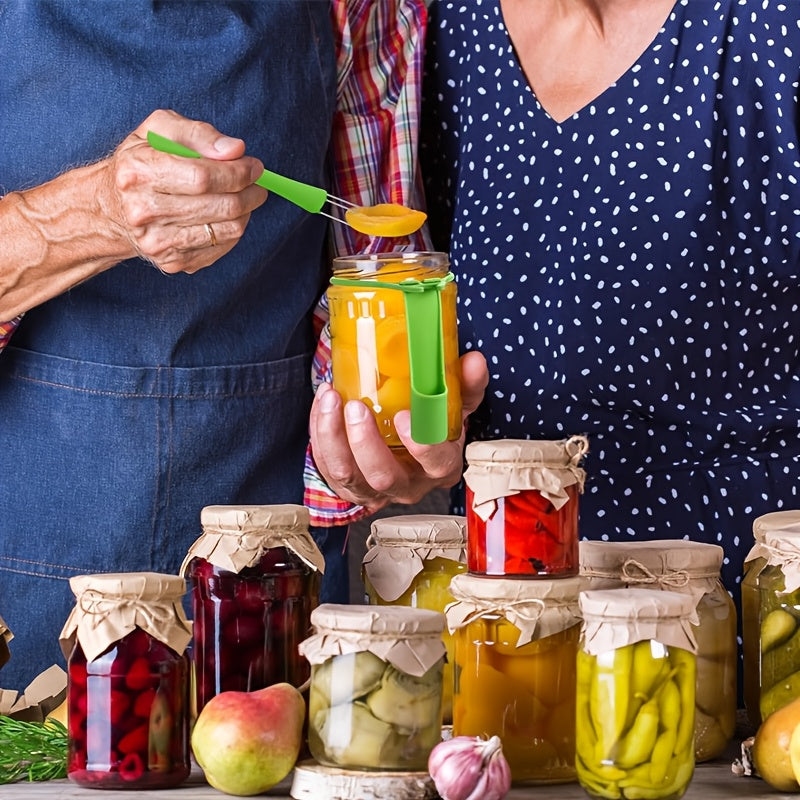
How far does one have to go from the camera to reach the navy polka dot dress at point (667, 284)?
142 centimetres

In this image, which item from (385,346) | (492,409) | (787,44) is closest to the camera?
(385,346)

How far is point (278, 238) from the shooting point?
1562mm

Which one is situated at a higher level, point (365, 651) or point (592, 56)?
point (592, 56)

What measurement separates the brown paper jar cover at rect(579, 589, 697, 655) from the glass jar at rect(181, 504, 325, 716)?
25 cm

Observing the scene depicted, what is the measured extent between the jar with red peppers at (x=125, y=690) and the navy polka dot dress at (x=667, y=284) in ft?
2.39

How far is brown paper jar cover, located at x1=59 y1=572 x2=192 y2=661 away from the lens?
2.91 ft

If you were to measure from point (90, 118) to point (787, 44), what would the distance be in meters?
0.86

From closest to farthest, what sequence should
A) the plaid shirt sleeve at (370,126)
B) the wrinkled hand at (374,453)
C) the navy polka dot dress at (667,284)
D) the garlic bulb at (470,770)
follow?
the garlic bulb at (470,770) → the wrinkled hand at (374,453) → the navy polka dot dress at (667,284) → the plaid shirt sleeve at (370,126)

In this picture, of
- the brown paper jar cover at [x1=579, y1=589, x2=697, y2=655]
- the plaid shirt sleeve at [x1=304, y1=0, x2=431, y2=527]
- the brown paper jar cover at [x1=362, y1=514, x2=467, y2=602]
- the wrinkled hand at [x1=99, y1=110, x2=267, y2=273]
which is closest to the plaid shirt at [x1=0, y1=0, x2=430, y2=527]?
the plaid shirt sleeve at [x1=304, y1=0, x2=431, y2=527]

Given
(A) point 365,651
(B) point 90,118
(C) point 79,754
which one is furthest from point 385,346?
(B) point 90,118

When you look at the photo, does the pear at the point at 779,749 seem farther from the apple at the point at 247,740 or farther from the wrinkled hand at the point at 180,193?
the wrinkled hand at the point at 180,193

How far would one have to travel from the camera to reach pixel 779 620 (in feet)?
3.05

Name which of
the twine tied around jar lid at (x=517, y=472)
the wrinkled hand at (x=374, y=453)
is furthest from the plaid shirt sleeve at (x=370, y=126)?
the twine tied around jar lid at (x=517, y=472)

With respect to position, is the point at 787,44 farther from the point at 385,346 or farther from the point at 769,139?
the point at 385,346
